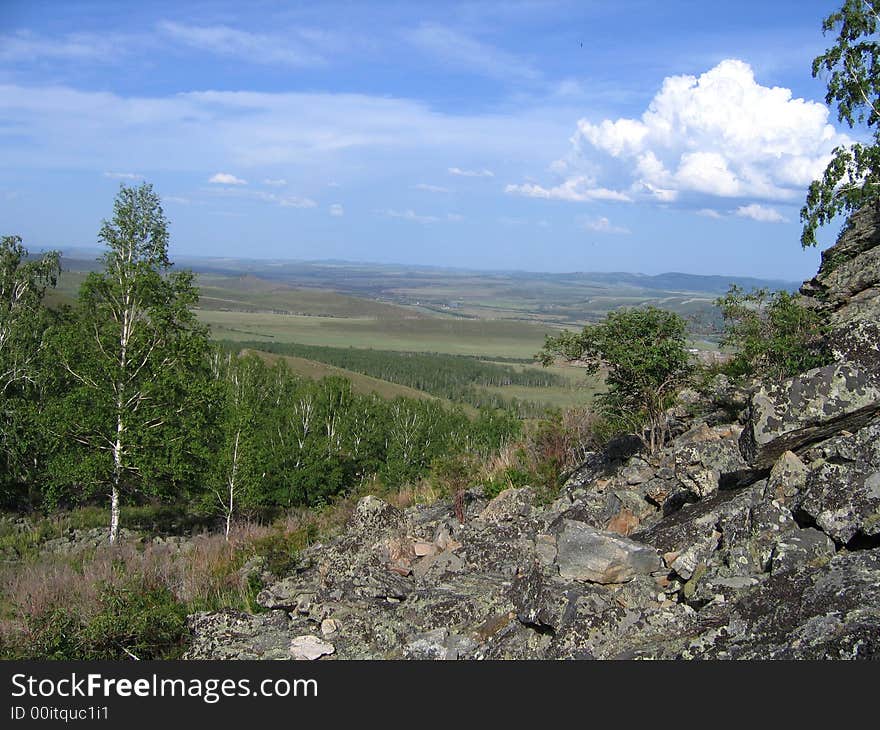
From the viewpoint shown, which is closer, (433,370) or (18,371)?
(18,371)

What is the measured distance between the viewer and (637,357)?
12930 millimetres

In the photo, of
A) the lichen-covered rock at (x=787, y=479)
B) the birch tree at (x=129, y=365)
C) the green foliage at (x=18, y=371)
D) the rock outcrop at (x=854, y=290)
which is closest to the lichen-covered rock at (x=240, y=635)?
the lichen-covered rock at (x=787, y=479)

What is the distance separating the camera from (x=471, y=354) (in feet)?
634

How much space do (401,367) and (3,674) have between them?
146768 millimetres

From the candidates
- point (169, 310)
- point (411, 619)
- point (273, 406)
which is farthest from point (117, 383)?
point (273, 406)

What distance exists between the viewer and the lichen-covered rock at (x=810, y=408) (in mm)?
9000

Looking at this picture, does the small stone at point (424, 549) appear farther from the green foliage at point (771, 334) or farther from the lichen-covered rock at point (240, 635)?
the green foliage at point (771, 334)

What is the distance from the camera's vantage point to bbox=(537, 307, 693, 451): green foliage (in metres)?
13.0

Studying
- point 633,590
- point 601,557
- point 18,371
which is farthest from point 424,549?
point 18,371

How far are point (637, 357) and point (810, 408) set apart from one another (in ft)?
13.4

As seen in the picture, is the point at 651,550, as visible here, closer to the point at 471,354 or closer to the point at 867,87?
the point at 867,87

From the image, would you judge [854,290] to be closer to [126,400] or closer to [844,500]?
[844,500]

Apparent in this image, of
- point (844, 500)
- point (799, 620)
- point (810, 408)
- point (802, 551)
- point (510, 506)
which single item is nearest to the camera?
point (799, 620)

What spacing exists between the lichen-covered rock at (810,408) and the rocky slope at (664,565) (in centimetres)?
2
